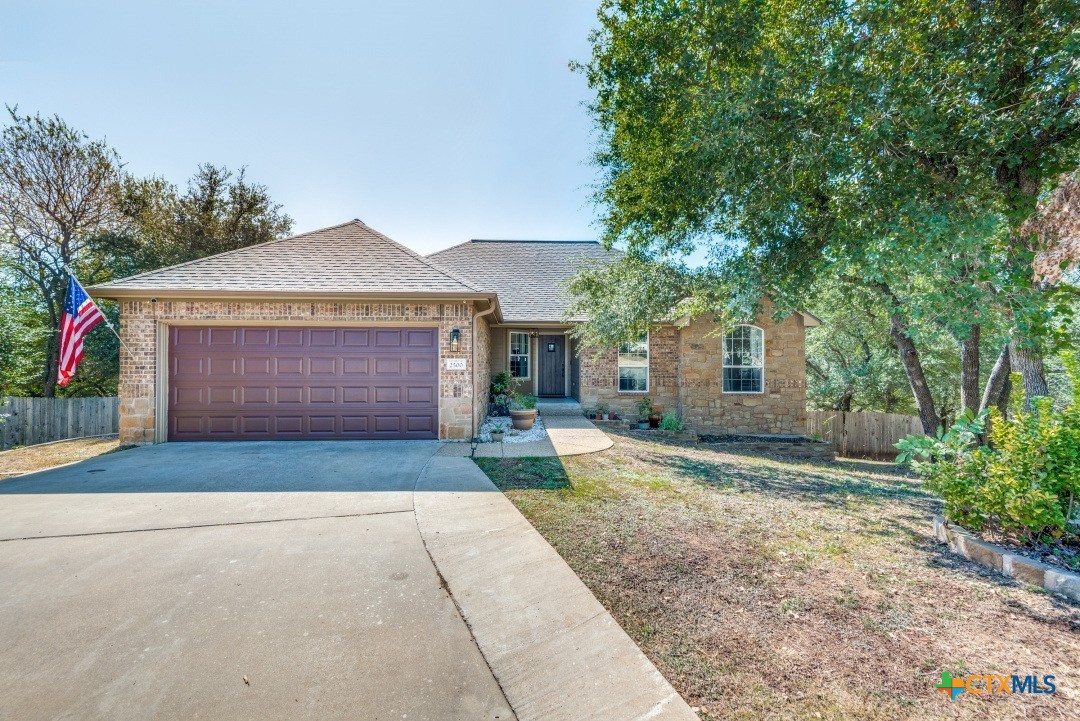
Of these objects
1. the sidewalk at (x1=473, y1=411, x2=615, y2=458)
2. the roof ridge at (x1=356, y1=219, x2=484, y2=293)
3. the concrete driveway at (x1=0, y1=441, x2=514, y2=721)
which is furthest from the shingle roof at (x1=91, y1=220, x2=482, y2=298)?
the concrete driveway at (x1=0, y1=441, x2=514, y2=721)

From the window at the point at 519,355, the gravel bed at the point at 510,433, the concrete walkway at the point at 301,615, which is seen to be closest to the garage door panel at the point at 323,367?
the gravel bed at the point at 510,433

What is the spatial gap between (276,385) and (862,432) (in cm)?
1491

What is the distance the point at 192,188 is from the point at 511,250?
1386 centimetres

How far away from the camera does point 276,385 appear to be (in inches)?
330

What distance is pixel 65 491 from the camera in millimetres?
5164

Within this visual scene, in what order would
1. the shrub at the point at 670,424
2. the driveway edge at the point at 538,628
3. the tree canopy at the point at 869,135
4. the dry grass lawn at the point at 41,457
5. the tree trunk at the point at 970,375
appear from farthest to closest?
the shrub at the point at 670,424 < the tree trunk at the point at 970,375 < the dry grass lawn at the point at 41,457 < the tree canopy at the point at 869,135 < the driveway edge at the point at 538,628

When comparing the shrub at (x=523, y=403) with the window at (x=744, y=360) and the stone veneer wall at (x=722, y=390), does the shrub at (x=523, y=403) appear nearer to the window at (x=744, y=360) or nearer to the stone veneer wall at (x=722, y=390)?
the stone veneer wall at (x=722, y=390)

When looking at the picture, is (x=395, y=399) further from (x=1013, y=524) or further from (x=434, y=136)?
(x=1013, y=524)

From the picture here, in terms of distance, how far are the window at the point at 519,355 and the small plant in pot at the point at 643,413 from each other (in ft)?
12.4

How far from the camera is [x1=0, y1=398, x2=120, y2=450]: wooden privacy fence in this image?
10.0 meters

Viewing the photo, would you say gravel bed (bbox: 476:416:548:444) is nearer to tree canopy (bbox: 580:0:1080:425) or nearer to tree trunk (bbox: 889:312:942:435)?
tree canopy (bbox: 580:0:1080:425)

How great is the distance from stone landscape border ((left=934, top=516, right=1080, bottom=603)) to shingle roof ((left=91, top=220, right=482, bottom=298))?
705cm

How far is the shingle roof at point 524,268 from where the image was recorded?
13.0m

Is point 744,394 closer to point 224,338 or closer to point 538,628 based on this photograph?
point 538,628
